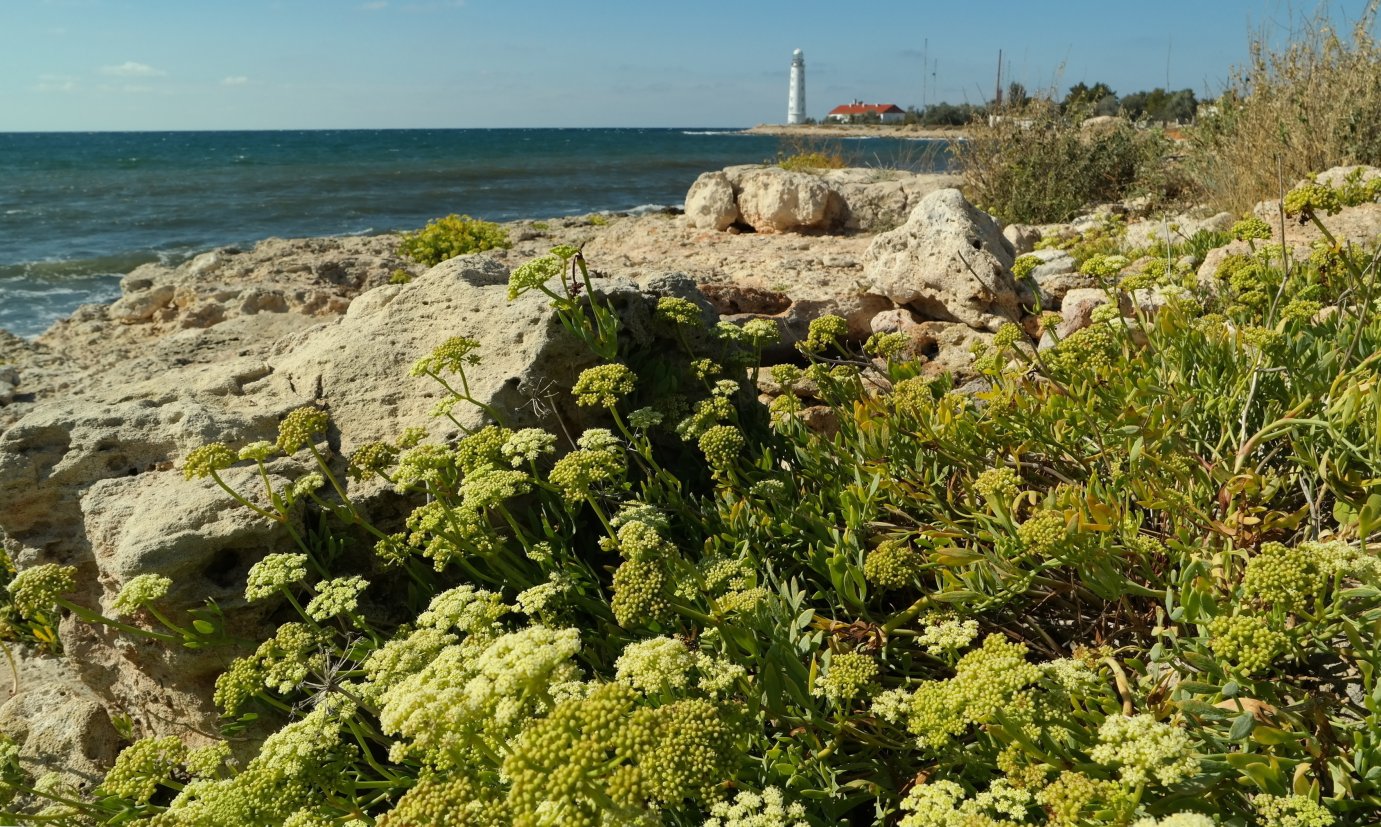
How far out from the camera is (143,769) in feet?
7.72

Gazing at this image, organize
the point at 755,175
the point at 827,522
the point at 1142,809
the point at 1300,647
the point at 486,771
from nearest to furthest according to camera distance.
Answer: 1. the point at 1142,809
2. the point at 1300,647
3. the point at 486,771
4. the point at 827,522
5. the point at 755,175

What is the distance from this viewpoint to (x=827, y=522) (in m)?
3.17

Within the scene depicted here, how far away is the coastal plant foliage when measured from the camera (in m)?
1.80

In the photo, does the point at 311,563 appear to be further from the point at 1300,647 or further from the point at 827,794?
the point at 1300,647

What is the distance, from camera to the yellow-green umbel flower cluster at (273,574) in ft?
8.91

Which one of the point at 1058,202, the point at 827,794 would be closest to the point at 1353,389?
the point at 827,794

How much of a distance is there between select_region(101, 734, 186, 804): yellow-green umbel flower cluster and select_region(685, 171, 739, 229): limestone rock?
42.1 feet

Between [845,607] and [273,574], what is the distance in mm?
1862

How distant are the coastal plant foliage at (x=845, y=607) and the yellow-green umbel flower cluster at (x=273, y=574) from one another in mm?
18

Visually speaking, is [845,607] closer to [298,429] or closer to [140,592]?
[298,429]

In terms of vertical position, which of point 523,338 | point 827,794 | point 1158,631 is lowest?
point 827,794

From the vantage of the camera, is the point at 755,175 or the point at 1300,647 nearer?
the point at 1300,647

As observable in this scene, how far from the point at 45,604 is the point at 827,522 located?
2.58m

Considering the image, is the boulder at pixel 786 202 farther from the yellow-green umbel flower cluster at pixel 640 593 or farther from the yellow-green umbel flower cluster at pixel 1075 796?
the yellow-green umbel flower cluster at pixel 1075 796
